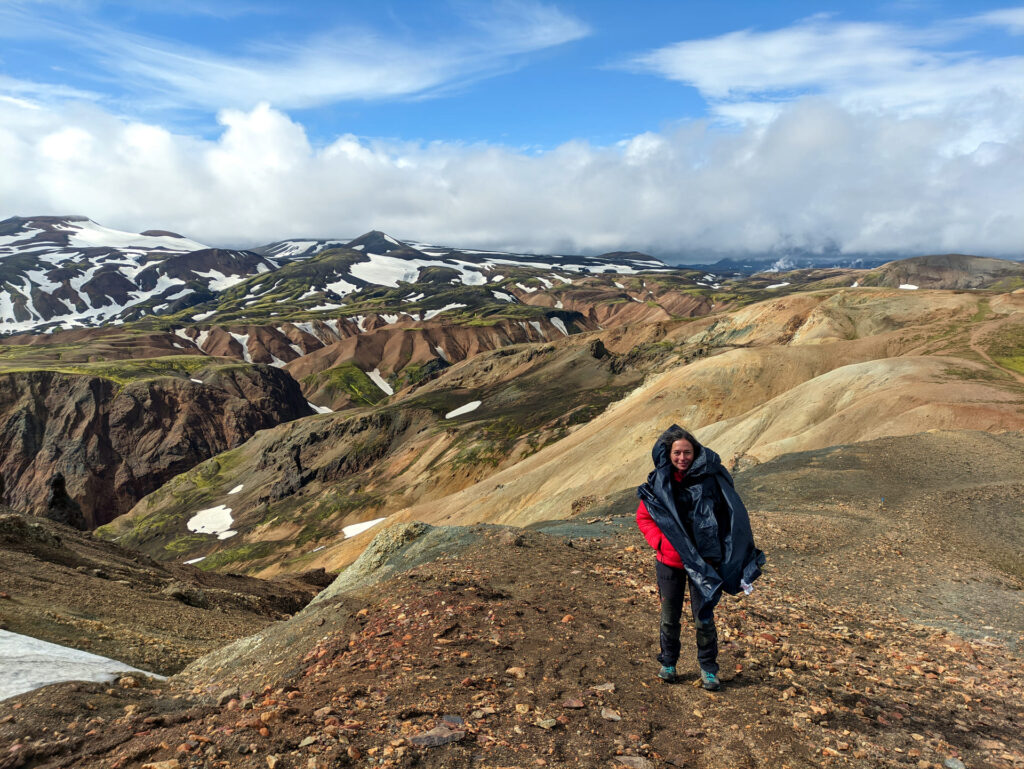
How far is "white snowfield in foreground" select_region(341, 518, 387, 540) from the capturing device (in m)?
78.6

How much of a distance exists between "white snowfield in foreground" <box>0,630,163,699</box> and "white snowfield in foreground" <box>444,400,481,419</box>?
100355 mm

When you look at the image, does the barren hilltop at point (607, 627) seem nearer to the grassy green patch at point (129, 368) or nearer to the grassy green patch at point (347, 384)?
the grassy green patch at point (129, 368)

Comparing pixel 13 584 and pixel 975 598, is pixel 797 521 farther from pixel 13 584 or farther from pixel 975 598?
pixel 13 584

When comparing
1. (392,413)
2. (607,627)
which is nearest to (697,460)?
(607,627)

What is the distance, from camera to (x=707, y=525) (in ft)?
22.0

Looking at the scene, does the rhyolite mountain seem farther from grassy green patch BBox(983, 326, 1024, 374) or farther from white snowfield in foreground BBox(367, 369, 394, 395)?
white snowfield in foreground BBox(367, 369, 394, 395)

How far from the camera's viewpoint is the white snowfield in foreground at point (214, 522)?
96375mm

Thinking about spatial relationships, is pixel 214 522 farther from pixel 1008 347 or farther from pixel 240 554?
pixel 1008 347

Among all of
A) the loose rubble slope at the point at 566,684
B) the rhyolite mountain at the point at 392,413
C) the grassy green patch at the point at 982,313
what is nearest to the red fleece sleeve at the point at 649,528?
the loose rubble slope at the point at 566,684

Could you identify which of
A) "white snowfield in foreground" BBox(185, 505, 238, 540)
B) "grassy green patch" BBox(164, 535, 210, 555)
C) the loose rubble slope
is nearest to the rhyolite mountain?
"grassy green patch" BBox(164, 535, 210, 555)

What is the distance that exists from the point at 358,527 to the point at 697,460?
8022 cm

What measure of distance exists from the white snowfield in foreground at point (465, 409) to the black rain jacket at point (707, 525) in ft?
339

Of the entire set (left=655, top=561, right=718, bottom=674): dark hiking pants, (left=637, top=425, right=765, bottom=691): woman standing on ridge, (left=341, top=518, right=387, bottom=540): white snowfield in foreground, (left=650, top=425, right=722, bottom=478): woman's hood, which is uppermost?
(left=650, top=425, right=722, bottom=478): woman's hood

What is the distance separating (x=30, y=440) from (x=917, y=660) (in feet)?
539
